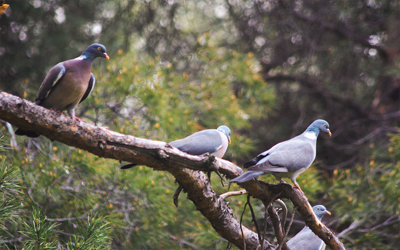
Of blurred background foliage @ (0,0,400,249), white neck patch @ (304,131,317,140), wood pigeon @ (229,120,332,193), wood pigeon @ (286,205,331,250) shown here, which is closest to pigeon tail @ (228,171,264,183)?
wood pigeon @ (229,120,332,193)

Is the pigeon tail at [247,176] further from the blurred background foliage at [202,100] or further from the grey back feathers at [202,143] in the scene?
the blurred background foliage at [202,100]

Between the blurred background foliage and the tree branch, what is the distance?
728 mm

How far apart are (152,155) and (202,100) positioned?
3.04 m

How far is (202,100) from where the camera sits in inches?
183

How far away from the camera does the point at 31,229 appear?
2160mm

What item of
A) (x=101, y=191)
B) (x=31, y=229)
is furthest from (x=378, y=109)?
(x=31, y=229)

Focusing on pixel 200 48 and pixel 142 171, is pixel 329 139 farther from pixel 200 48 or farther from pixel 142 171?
pixel 142 171

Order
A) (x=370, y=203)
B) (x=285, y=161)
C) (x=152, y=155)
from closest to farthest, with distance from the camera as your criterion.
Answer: (x=152, y=155) → (x=285, y=161) → (x=370, y=203)

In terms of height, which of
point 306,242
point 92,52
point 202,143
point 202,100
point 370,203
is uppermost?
point 92,52

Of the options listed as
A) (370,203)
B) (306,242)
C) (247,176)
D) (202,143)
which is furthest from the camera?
(370,203)

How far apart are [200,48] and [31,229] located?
3.30 m

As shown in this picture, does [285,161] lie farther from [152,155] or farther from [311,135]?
[152,155]

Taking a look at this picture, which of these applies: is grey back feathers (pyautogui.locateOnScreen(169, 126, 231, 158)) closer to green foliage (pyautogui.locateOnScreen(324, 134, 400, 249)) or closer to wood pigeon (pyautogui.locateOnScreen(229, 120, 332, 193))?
wood pigeon (pyautogui.locateOnScreen(229, 120, 332, 193))

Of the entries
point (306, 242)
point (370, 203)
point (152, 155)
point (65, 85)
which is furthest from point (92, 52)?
point (370, 203)
